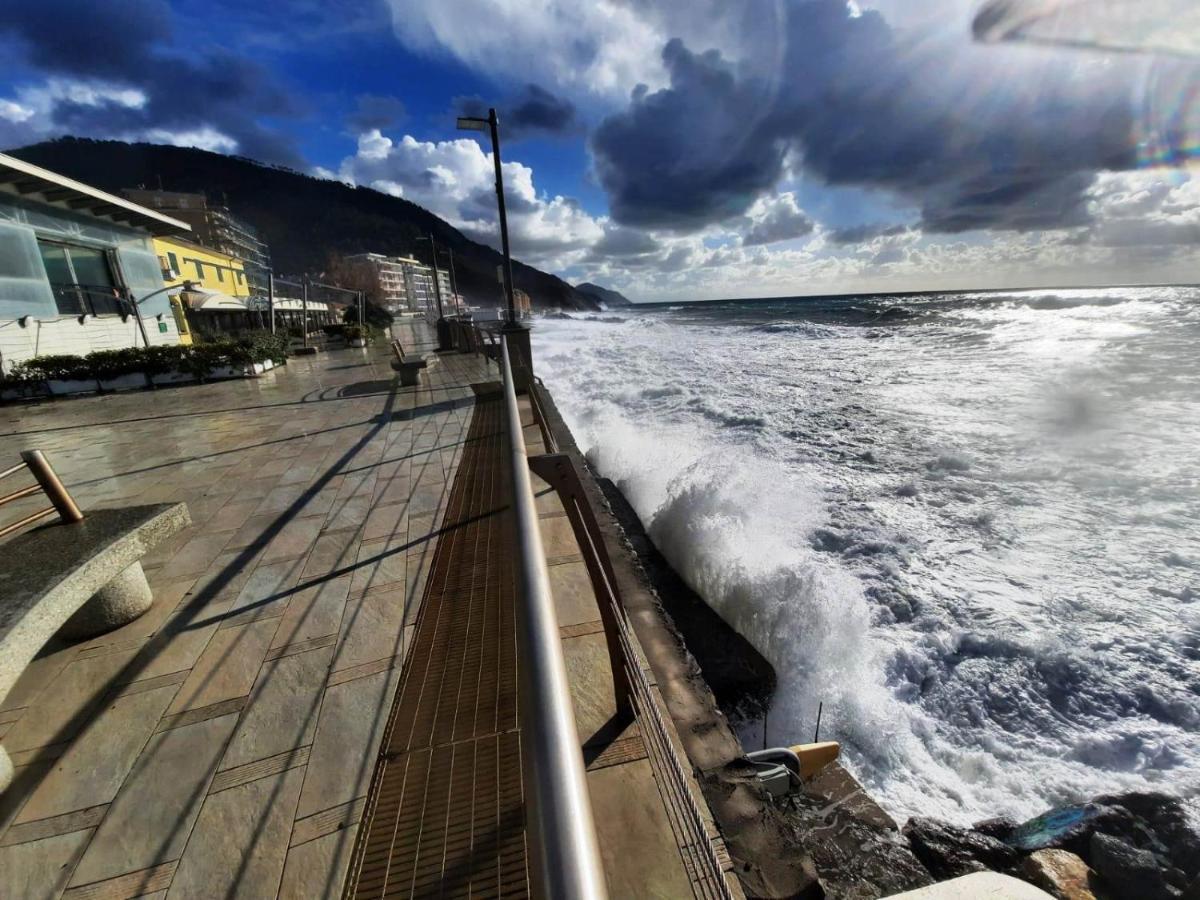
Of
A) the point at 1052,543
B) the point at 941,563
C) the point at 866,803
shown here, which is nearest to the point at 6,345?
the point at 866,803

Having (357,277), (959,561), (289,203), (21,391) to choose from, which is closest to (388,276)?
(357,277)

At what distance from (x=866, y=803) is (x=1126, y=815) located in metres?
1.81

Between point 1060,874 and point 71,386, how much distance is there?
19380 millimetres

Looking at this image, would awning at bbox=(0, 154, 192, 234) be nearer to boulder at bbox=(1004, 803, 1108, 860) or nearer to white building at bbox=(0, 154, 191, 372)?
white building at bbox=(0, 154, 191, 372)

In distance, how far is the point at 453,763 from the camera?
2.16 m

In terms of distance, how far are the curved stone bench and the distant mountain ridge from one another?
126491mm

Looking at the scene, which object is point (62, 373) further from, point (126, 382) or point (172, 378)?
point (172, 378)

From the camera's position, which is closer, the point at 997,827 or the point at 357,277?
the point at 997,827

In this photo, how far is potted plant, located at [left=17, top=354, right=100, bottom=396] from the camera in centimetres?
1194

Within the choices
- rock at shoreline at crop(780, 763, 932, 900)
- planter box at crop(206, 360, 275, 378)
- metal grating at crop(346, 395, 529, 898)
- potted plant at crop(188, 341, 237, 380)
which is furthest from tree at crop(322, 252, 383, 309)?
rock at shoreline at crop(780, 763, 932, 900)

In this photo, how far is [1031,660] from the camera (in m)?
4.68

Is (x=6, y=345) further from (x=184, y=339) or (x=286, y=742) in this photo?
(x=286, y=742)

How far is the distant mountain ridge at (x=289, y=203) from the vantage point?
13088cm

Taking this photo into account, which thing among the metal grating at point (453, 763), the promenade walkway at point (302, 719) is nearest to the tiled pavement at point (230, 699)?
the promenade walkway at point (302, 719)
